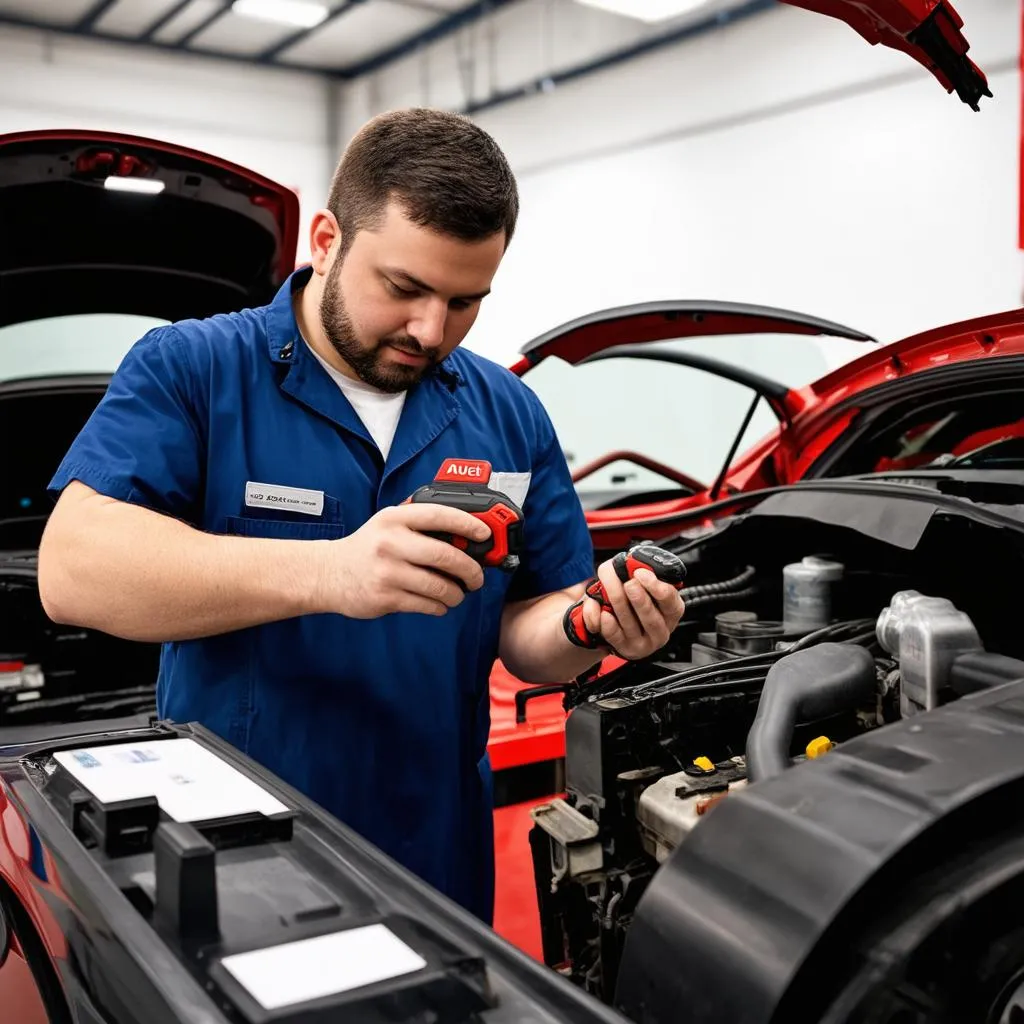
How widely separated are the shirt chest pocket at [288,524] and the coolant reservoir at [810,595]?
2.18ft

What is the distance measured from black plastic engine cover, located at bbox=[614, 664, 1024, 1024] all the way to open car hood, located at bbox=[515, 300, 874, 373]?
5.99 feet

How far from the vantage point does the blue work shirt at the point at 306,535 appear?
51.9 inches

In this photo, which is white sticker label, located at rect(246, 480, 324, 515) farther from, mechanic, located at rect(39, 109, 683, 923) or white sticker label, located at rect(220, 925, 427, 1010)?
white sticker label, located at rect(220, 925, 427, 1010)

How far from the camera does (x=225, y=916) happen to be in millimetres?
706

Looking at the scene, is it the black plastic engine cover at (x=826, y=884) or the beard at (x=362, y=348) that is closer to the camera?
the black plastic engine cover at (x=826, y=884)

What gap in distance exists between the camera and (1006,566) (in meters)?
1.43

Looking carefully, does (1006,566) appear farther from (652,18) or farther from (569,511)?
(652,18)

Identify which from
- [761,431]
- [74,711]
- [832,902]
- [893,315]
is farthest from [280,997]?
[761,431]

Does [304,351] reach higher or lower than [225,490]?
higher

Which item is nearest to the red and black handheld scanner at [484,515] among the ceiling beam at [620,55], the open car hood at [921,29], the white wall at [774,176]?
the open car hood at [921,29]

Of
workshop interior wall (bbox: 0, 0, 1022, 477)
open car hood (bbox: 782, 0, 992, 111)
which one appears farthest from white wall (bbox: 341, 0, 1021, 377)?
open car hood (bbox: 782, 0, 992, 111)

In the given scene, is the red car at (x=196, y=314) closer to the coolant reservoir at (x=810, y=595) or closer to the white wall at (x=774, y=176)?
the coolant reservoir at (x=810, y=595)

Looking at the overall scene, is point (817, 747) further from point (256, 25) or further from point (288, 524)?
point (256, 25)

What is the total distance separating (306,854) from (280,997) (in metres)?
0.21
